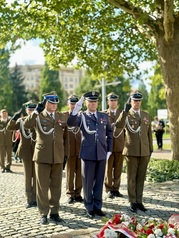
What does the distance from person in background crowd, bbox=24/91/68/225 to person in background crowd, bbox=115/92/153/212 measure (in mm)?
1228

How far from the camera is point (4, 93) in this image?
2366 inches

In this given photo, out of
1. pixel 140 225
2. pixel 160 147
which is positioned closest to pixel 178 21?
pixel 140 225

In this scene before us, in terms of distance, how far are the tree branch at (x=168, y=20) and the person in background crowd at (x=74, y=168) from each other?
12.2 ft

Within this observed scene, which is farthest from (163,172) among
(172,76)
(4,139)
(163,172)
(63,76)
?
(63,76)

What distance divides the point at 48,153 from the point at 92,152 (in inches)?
30.8

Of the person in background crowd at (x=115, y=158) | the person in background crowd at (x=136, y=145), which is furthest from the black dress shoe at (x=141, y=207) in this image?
the person in background crowd at (x=115, y=158)

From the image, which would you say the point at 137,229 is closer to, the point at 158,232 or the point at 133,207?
the point at 158,232

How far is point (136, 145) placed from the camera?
7035mm

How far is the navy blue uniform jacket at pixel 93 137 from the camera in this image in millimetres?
6598

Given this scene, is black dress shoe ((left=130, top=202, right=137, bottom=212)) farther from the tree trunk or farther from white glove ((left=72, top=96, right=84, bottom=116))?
the tree trunk

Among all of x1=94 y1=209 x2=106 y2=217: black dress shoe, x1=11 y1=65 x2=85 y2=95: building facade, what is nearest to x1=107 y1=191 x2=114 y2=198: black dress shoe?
x1=94 y1=209 x2=106 y2=217: black dress shoe

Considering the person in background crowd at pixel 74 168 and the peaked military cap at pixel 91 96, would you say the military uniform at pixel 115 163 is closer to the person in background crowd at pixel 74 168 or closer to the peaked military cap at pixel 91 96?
the person in background crowd at pixel 74 168

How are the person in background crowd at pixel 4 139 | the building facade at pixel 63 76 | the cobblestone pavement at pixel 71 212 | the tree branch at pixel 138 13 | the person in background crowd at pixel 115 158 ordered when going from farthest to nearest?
the building facade at pixel 63 76, the person in background crowd at pixel 4 139, the tree branch at pixel 138 13, the person in background crowd at pixel 115 158, the cobblestone pavement at pixel 71 212

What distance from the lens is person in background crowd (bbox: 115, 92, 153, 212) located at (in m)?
6.98
